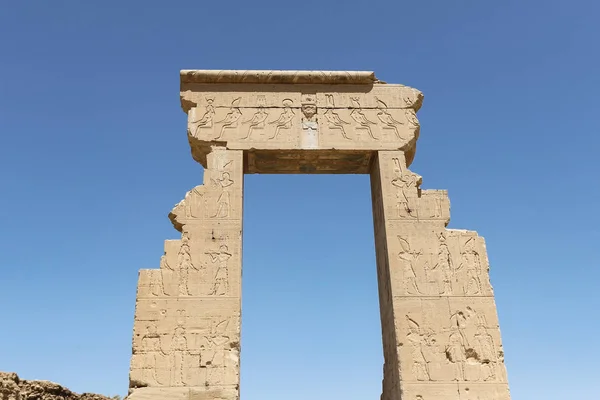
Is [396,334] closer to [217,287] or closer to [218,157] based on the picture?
[217,287]

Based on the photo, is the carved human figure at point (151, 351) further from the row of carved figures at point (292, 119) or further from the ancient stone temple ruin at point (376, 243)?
the row of carved figures at point (292, 119)

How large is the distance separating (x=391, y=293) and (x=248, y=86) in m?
3.79

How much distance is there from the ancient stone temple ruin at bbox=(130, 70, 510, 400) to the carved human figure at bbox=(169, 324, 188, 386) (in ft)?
0.04

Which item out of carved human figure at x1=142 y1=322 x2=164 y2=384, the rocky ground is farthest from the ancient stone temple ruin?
the rocky ground

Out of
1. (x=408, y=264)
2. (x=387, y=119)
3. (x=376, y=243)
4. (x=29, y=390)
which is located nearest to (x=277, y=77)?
(x=387, y=119)

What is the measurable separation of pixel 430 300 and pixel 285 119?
10.9 ft

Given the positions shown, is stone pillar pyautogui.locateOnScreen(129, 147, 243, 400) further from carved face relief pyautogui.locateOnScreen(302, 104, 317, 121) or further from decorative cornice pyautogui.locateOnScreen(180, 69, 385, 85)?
decorative cornice pyautogui.locateOnScreen(180, 69, 385, 85)

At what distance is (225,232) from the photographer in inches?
303

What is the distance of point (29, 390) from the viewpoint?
28.7 ft

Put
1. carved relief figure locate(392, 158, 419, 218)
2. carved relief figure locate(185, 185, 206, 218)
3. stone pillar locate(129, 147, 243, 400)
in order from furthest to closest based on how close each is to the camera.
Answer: carved relief figure locate(392, 158, 419, 218) < carved relief figure locate(185, 185, 206, 218) < stone pillar locate(129, 147, 243, 400)

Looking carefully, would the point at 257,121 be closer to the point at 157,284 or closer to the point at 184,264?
the point at 184,264

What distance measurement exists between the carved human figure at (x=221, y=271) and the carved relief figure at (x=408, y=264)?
233 centimetres

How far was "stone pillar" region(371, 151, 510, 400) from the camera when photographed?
6.98 meters

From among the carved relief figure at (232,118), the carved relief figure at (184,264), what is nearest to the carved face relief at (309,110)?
the carved relief figure at (232,118)
